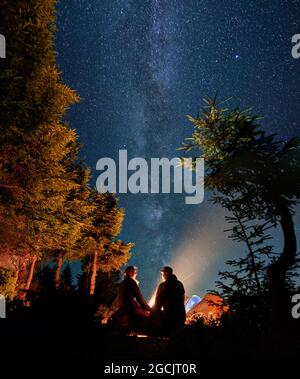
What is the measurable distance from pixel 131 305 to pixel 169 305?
1068 millimetres

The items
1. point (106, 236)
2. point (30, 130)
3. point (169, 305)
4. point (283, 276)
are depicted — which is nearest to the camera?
point (283, 276)

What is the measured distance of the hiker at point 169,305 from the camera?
25.4 feet

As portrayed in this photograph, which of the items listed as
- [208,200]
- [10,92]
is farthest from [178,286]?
[10,92]

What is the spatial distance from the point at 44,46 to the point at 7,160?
14.4 ft

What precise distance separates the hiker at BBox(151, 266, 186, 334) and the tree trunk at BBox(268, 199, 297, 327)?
2300 millimetres

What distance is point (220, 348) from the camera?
443 centimetres

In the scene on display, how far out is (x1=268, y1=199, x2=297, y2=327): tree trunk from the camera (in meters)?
7.38

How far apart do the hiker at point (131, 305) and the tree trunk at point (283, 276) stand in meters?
3.34

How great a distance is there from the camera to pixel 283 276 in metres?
7.77

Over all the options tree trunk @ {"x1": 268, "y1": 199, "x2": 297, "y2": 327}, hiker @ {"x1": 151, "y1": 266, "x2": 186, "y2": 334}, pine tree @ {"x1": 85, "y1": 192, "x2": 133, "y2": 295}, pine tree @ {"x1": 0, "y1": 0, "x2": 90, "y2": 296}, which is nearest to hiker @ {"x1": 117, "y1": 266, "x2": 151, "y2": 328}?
hiker @ {"x1": 151, "y1": 266, "x2": 186, "y2": 334}

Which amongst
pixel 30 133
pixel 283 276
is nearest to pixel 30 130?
pixel 30 133

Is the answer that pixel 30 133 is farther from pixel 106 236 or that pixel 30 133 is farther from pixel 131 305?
pixel 106 236

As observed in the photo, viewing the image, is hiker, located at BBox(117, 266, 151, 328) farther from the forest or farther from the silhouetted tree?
the silhouetted tree
